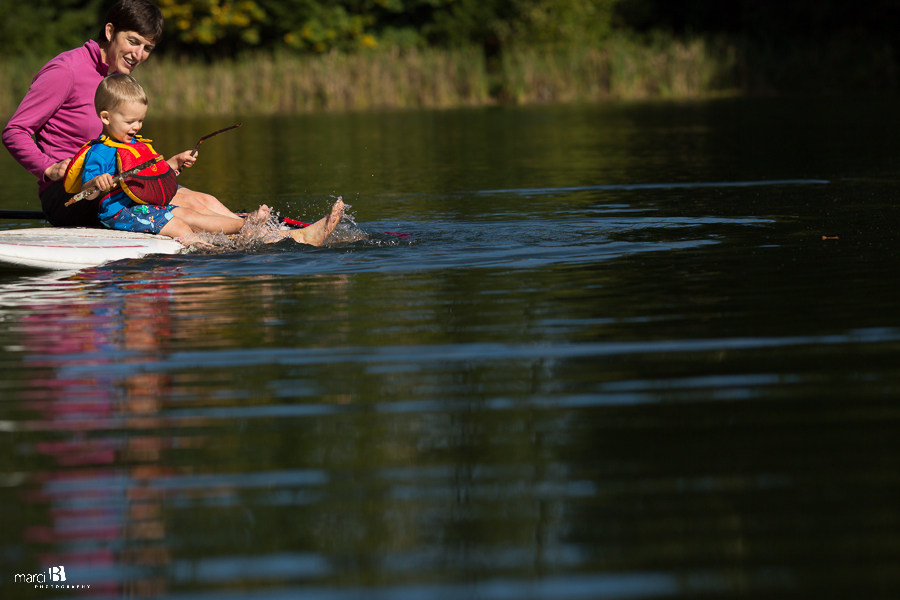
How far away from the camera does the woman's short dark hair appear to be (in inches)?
246

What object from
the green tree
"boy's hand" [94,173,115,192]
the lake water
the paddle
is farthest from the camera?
the green tree

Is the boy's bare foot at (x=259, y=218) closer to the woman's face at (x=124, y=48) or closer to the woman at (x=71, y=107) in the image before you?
the woman at (x=71, y=107)

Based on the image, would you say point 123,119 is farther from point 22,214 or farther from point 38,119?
point 22,214

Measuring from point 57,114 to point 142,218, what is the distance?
29.3 inches

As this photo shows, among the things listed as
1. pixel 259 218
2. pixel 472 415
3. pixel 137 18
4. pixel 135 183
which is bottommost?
pixel 472 415

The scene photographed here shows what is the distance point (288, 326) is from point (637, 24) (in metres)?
28.3

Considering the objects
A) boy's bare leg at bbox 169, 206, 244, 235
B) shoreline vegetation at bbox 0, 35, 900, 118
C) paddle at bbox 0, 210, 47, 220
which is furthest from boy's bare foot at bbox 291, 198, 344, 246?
shoreline vegetation at bbox 0, 35, 900, 118

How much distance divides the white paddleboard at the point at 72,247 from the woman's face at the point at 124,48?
92cm

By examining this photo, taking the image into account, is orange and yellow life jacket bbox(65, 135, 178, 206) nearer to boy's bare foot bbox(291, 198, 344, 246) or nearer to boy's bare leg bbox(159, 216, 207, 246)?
boy's bare leg bbox(159, 216, 207, 246)

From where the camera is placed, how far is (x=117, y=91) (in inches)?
236

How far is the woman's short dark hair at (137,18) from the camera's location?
6.25 meters

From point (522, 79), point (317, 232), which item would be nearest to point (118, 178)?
point (317, 232)

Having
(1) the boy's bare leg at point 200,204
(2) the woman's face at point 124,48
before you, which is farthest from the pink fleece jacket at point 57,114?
(1) the boy's bare leg at point 200,204

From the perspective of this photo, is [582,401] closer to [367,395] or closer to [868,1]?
[367,395]
